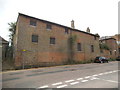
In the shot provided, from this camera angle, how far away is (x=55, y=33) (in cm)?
1900

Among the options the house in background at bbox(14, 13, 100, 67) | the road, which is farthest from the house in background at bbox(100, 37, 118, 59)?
the road

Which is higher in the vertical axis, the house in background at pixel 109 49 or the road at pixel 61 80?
the house in background at pixel 109 49

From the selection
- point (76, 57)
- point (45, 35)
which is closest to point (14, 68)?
point (45, 35)

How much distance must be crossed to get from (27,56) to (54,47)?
5847mm

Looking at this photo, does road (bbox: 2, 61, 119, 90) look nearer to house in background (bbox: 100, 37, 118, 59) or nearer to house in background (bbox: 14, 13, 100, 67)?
house in background (bbox: 14, 13, 100, 67)

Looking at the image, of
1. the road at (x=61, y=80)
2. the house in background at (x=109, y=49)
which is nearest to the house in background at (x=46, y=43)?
the road at (x=61, y=80)

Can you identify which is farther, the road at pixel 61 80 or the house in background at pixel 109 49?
the house in background at pixel 109 49

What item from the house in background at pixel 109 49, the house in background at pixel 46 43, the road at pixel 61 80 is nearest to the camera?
the road at pixel 61 80

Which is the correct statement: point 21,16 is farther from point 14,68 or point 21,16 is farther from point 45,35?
point 14,68

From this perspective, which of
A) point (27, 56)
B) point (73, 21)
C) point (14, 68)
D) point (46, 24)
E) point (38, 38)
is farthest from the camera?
point (73, 21)

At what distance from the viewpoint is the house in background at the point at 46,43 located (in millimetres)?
14680

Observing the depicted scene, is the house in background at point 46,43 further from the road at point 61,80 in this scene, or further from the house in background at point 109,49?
the house in background at point 109,49

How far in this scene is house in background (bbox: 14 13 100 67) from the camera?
48.2 feet

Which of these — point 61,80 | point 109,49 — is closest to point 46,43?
point 61,80
